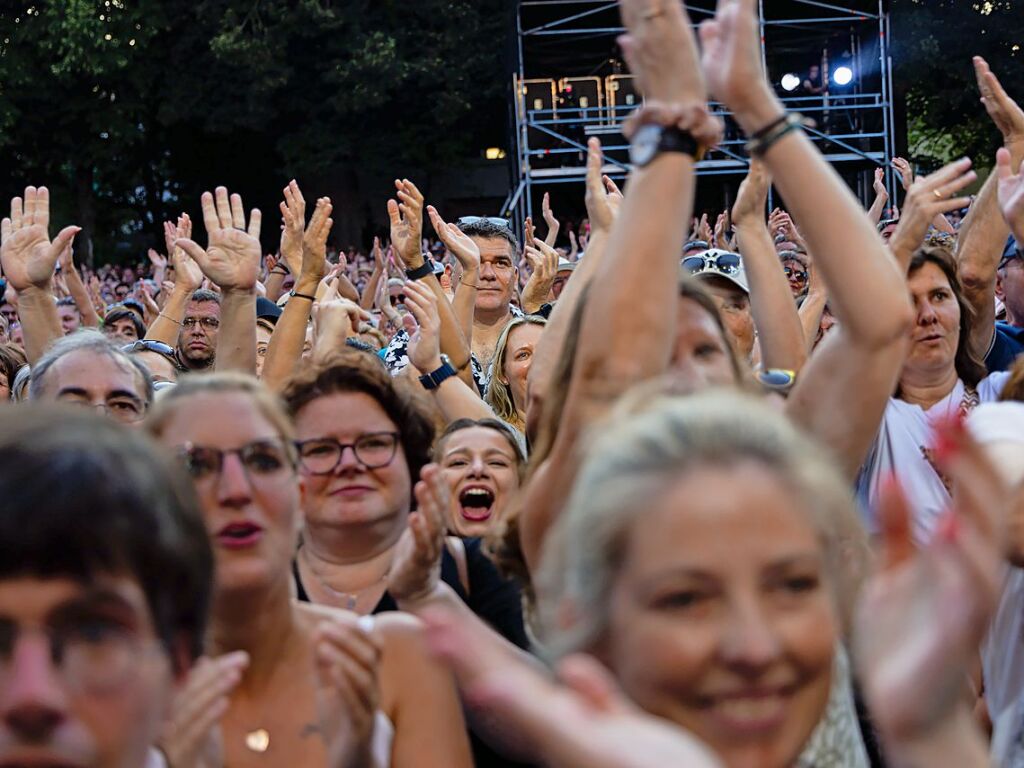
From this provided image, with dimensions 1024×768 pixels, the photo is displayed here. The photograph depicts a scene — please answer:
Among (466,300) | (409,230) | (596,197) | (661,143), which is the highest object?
(661,143)

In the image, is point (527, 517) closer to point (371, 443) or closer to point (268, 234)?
point (371, 443)

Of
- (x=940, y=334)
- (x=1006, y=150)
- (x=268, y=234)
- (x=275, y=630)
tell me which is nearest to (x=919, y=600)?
(x=275, y=630)

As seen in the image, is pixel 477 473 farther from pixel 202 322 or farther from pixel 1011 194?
pixel 202 322

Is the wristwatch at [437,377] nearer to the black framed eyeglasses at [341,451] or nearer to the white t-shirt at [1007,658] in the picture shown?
the black framed eyeglasses at [341,451]

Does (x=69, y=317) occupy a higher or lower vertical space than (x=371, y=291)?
higher

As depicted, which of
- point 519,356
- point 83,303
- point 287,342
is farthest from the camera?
point 83,303

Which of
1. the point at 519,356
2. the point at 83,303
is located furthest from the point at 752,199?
the point at 83,303

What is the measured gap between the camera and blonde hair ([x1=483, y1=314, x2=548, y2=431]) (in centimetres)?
568

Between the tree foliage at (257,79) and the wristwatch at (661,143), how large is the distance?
26.9 m

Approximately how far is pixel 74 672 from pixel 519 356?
408cm

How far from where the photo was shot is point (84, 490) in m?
1.57

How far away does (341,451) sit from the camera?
3.36 m

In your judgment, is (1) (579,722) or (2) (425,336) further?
(2) (425,336)

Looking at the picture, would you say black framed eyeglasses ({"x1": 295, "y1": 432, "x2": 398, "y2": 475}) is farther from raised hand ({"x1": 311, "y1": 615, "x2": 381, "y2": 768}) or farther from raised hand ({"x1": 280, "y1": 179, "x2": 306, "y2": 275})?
raised hand ({"x1": 280, "y1": 179, "x2": 306, "y2": 275})
